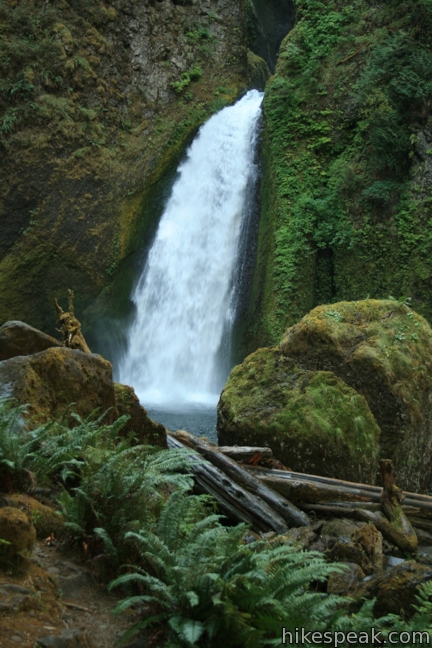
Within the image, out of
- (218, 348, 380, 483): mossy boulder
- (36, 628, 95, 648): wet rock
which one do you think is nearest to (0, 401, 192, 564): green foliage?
(36, 628, 95, 648): wet rock

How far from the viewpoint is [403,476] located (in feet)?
25.4

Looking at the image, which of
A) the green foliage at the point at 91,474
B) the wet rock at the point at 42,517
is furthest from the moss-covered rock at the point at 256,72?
the wet rock at the point at 42,517

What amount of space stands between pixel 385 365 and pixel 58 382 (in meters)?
4.48

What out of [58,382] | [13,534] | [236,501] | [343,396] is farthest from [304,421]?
[13,534]

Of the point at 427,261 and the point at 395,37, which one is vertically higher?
the point at 395,37

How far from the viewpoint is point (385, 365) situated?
7934mm

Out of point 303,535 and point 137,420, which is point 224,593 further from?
point 137,420

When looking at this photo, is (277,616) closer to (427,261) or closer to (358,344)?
(358,344)

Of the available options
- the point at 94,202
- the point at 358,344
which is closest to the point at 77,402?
the point at 358,344

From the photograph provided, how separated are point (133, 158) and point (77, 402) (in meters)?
13.5

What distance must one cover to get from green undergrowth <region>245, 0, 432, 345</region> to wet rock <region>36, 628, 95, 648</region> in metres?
11.9

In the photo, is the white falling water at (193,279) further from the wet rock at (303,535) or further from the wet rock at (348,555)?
the wet rock at (348,555)

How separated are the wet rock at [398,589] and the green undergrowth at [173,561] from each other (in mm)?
101

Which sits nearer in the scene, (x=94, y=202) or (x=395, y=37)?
(x=395, y=37)
